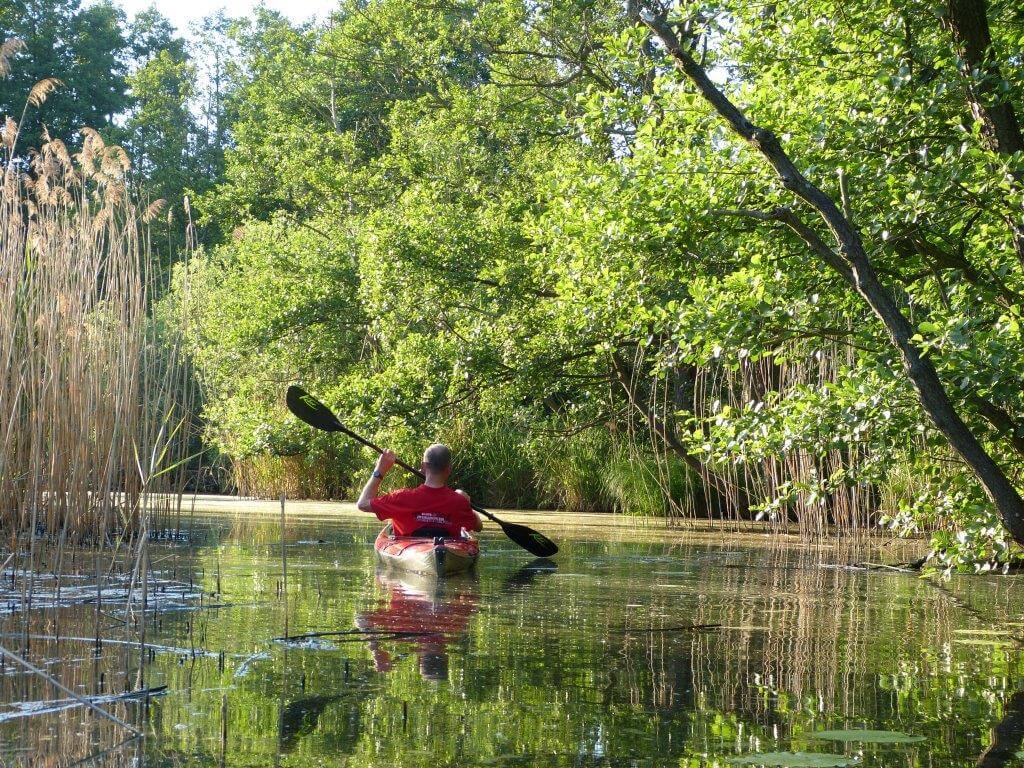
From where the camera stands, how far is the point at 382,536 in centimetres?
1042

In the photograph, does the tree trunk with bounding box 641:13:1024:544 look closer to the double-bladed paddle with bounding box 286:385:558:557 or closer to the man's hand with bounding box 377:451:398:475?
the man's hand with bounding box 377:451:398:475

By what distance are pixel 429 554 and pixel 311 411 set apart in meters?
Answer: 2.80

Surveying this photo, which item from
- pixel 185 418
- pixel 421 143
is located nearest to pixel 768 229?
pixel 185 418

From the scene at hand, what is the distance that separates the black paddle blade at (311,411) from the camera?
37.9 feet

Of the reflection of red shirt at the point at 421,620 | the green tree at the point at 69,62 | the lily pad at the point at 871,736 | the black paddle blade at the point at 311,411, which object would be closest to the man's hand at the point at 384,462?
the black paddle blade at the point at 311,411

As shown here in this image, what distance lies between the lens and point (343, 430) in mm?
11664

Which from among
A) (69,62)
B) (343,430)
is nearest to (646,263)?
→ (343,430)

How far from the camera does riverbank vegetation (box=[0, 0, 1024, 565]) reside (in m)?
6.88

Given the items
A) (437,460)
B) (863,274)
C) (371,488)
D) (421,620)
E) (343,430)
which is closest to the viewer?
(863,274)

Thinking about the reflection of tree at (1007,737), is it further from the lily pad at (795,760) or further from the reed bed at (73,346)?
the reed bed at (73,346)

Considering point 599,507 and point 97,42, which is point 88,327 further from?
point 97,42

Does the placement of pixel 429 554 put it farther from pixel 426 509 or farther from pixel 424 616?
pixel 424 616

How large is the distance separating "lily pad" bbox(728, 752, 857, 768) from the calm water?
0.05 feet

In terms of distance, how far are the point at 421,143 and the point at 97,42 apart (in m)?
25.4
